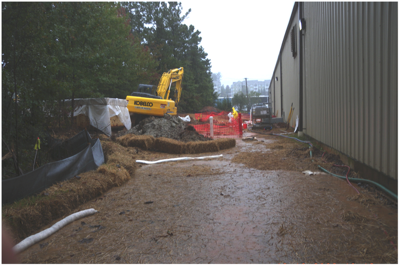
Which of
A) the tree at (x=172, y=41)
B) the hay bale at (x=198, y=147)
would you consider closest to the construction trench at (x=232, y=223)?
the hay bale at (x=198, y=147)

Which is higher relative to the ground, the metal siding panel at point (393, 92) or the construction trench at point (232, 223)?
the metal siding panel at point (393, 92)

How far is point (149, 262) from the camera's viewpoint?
2.59 metres

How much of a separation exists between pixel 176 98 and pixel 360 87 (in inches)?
679

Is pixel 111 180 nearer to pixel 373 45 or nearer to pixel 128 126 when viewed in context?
pixel 373 45

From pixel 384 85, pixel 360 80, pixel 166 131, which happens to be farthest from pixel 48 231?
pixel 166 131

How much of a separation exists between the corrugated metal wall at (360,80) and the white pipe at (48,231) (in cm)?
438

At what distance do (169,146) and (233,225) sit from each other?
6.47 m

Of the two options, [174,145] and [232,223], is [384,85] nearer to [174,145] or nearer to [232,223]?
[232,223]

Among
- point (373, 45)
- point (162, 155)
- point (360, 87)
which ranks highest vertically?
point (373, 45)

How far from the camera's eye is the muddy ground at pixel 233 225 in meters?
2.67

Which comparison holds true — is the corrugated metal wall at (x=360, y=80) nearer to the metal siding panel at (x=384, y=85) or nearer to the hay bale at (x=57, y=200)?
the metal siding panel at (x=384, y=85)

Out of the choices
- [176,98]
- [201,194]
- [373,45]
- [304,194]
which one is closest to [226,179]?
[201,194]

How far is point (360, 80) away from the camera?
179 inches

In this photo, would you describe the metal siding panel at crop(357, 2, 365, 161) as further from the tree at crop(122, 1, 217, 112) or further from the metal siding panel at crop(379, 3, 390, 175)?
the tree at crop(122, 1, 217, 112)
